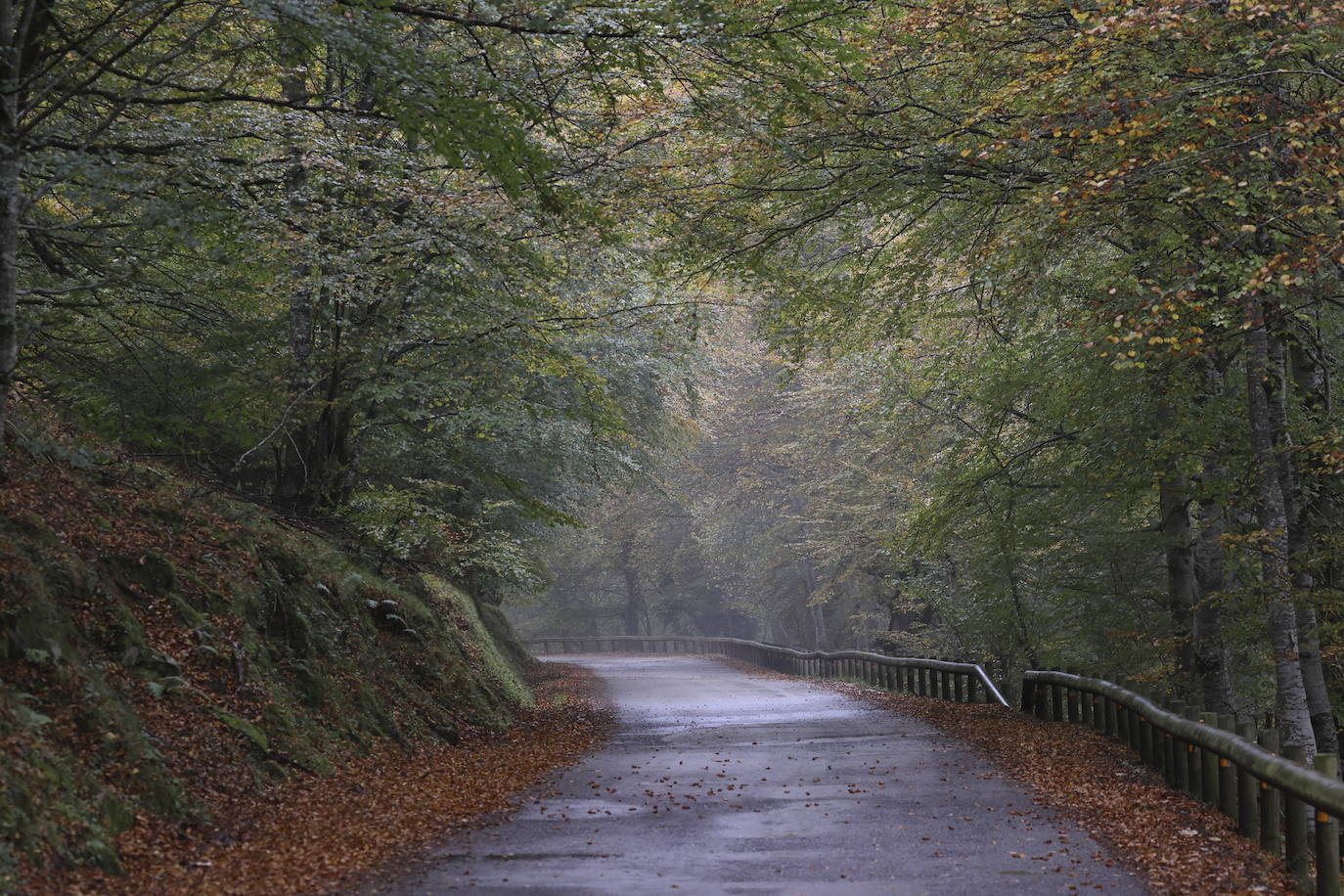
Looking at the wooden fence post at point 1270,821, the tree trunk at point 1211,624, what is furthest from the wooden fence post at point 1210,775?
the tree trunk at point 1211,624

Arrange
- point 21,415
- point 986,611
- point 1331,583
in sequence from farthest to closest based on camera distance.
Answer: point 986,611 < point 1331,583 < point 21,415

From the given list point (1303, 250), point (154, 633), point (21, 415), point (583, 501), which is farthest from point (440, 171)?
point (583, 501)

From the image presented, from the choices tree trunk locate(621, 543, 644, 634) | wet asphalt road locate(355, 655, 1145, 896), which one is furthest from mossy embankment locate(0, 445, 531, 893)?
tree trunk locate(621, 543, 644, 634)

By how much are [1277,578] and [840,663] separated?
2228 centimetres

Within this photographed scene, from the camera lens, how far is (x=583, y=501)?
93.6 feet

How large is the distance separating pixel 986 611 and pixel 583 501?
11715 mm

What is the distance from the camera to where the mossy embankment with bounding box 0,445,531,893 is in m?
6.62

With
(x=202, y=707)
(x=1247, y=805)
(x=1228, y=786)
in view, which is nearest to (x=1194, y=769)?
(x=1228, y=786)

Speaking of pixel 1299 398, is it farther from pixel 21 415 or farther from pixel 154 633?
pixel 21 415

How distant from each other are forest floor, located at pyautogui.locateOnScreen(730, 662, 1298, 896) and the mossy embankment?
609 centimetres

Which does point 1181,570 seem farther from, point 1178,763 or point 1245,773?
point 1245,773

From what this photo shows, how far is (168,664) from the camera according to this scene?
8703 mm

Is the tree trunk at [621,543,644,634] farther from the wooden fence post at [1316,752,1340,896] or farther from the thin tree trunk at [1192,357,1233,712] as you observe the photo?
the wooden fence post at [1316,752,1340,896]

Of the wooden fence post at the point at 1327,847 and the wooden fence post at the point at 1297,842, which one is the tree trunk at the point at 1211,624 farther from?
the wooden fence post at the point at 1327,847
